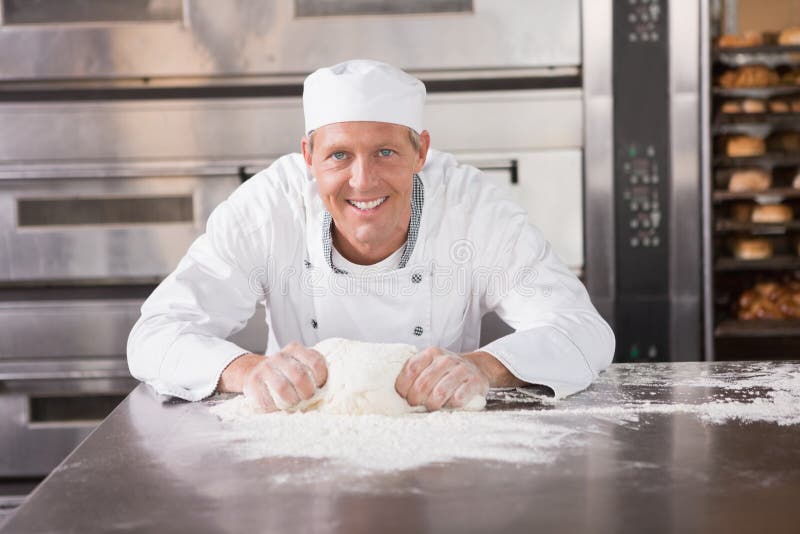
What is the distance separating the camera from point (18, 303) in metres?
2.68

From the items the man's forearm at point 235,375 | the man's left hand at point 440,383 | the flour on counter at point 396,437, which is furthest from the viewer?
the man's forearm at point 235,375

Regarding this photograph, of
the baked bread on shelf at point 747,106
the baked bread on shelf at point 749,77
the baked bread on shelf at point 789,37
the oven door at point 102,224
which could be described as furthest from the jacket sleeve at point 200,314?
the baked bread on shelf at point 789,37

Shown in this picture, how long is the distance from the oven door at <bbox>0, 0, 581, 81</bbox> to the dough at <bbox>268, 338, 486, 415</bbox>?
1386 mm

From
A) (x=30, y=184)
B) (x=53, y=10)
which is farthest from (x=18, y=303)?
(x=53, y=10)

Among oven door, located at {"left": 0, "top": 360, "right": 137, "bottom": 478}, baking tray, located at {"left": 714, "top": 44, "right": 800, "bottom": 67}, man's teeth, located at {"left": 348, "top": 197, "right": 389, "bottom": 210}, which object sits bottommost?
oven door, located at {"left": 0, "top": 360, "right": 137, "bottom": 478}

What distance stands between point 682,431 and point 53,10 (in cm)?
229

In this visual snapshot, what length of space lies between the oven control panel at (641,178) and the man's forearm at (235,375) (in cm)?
143

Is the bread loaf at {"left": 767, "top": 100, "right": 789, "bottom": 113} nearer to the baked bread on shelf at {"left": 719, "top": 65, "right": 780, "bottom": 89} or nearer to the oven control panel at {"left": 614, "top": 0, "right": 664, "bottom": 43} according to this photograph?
the baked bread on shelf at {"left": 719, "top": 65, "right": 780, "bottom": 89}

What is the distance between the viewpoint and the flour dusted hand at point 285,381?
54.8 inches

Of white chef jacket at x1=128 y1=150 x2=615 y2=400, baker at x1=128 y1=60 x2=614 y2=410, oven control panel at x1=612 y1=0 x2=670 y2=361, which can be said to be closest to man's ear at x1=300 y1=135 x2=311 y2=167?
baker at x1=128 y1=60 x2=614 y2=410

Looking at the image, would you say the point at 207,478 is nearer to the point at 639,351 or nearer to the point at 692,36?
the point at 639,351

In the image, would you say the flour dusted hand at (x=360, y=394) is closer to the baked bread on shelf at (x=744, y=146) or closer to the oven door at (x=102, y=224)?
the oven door at (x=102, y=224)

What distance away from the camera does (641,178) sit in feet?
8.63

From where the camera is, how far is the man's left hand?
54.3 inches
